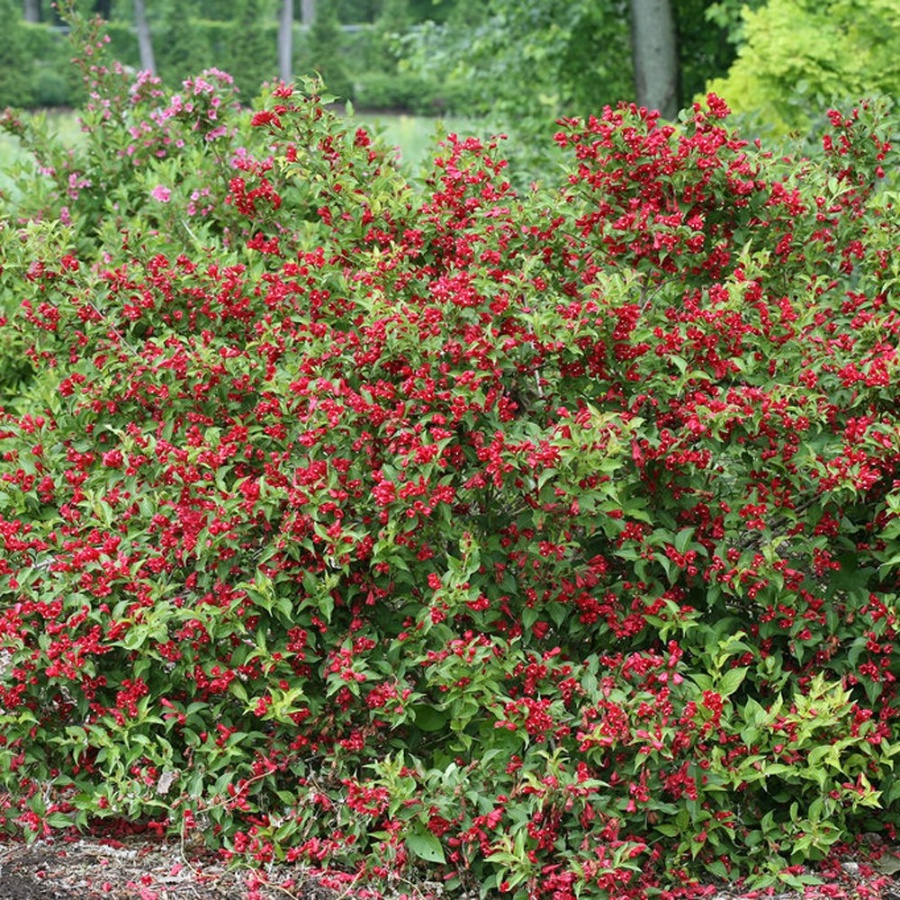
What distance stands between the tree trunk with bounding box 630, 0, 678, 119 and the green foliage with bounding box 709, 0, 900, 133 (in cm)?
164

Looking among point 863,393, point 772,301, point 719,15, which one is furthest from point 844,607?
point 719,15

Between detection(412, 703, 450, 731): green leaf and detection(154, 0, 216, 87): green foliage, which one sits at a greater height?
detection(154, 0, 216, 87): green foliage

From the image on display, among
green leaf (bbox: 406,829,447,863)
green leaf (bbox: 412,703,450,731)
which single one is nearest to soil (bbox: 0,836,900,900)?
green leaf (bbox: 406,829,447,863)

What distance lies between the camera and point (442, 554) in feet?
11.2

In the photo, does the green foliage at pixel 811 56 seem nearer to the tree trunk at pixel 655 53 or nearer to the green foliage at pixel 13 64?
the tree trunk at pixel 655 53

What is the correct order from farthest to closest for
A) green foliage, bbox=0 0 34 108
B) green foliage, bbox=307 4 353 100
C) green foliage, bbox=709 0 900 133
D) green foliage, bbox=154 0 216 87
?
green foliage, bbox=154 0 216 87
green foliage, bbox=0 0 34 108
green foliage, bbox=307 4 353 100
green foliage, bbox=709 0 900 133

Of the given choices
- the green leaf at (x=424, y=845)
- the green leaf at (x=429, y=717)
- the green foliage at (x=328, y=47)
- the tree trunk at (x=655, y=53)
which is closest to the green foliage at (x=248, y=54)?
the green foliage at (x=328, y=47)

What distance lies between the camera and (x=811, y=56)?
880cm

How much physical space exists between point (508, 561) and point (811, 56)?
6.55 m

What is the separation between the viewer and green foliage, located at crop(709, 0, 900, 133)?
28.8 ft

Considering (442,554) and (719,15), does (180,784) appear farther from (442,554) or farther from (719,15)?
(719,15)

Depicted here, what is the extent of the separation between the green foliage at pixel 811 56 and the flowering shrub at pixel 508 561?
5515mm

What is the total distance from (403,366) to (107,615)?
3.22 feet

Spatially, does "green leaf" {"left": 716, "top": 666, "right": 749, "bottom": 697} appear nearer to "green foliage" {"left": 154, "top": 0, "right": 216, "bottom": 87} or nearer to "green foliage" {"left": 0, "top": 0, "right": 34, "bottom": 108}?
"green foliage" {"left": 154, "top": 0, "right": 216, "bottom": 87}
